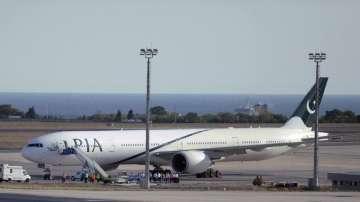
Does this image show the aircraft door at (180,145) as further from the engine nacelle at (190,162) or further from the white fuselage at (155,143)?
the engine nacelle at (190,162)

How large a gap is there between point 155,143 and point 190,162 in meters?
3.34

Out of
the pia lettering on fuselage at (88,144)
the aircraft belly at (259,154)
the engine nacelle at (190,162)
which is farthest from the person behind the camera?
the aircraft belly at (259,154)

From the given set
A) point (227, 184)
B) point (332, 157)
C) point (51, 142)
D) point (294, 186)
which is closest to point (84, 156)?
point (51, 142)

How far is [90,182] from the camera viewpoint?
7900cm

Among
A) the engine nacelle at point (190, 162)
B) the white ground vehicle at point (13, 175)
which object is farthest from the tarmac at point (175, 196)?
the engine nacelle at point (190, 162)

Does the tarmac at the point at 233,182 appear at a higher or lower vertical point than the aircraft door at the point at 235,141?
lower

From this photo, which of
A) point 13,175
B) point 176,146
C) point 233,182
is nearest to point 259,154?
point 176,146

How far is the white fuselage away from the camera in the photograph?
3305 inches

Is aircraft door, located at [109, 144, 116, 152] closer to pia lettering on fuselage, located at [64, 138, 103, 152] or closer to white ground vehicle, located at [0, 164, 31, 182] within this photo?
pia lettering on fuselage, located at [64, 138, 103, 152]

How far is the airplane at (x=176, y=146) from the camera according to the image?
8406cm

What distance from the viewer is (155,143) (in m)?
87.6

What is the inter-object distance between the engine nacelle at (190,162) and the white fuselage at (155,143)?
0.79 metres

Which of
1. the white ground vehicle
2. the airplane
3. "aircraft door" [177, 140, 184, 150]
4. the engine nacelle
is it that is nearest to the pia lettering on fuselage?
the airplane

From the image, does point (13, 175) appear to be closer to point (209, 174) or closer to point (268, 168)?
point (209, 174)
